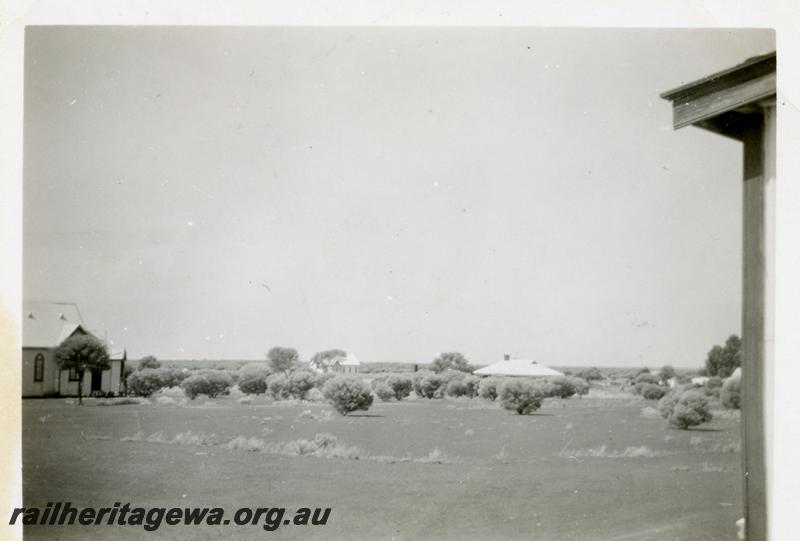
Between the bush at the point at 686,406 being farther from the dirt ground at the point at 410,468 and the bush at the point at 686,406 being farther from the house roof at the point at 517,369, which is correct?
the house roof at the point at 517,369

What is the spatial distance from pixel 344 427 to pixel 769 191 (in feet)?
9.15

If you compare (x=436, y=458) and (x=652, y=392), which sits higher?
(x=652, y=392)

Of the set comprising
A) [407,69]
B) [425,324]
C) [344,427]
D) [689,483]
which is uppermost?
[407,69]

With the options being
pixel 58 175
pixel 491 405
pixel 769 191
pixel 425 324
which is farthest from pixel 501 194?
pixel 58 175

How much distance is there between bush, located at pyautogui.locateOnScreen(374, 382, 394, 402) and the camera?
4102mm

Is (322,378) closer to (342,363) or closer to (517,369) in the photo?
(342,363)

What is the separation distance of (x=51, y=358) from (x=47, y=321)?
215 millimetres

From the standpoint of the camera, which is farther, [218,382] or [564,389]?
[564,389]

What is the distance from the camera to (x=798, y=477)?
13.1 feet

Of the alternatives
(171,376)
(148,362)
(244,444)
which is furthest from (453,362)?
(148,362)

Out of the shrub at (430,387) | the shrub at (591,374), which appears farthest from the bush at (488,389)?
the shrub at (591,374)

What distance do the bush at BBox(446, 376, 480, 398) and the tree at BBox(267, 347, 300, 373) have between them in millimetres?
899

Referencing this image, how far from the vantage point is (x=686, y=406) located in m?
4.09

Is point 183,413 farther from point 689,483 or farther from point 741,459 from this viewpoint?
point 741,459
